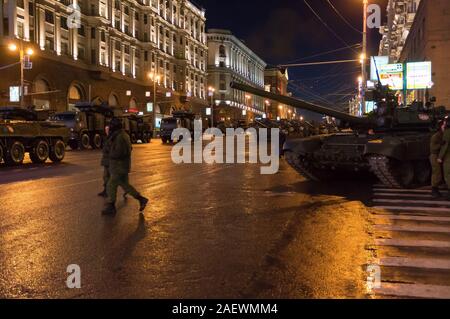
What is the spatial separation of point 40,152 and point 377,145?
14566 millimetres

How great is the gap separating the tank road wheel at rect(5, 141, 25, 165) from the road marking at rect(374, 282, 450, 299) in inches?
681

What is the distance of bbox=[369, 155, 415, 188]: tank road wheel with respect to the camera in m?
11.3

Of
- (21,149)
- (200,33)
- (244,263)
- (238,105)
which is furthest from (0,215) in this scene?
(238,105)

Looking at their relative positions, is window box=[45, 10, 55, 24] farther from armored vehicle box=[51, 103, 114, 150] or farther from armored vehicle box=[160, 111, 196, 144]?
armored vehicle box=[51, 103, 114, 150]

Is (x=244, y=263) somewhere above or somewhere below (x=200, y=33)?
below

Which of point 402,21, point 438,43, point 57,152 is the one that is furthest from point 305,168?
point 402,21

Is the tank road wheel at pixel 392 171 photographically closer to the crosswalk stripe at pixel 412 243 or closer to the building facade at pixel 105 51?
the crosswalk stripe at pixel 412 243

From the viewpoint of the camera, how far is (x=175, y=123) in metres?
46.1

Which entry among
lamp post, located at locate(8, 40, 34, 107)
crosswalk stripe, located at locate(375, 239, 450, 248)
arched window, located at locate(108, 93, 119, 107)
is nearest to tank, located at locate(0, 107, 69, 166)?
crosswalk stripe, located at locate(375, 239, 450, 248)

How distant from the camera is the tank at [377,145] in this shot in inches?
451
